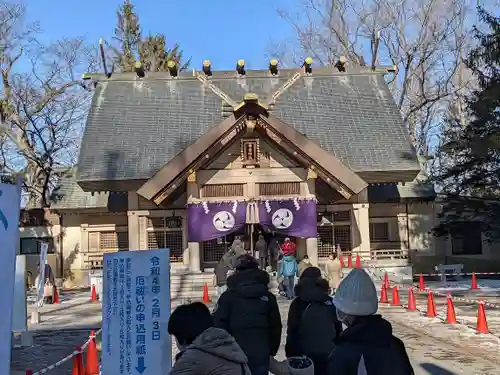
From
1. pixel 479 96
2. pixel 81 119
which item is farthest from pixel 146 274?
pixel 81 119

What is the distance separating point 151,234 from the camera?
27.2 meters

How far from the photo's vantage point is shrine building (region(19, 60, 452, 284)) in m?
24.3

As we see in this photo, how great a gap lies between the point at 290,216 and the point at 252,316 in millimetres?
19092

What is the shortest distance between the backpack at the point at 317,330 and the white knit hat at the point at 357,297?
5.56ft

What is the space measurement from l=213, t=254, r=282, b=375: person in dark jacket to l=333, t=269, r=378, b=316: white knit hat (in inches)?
64.1

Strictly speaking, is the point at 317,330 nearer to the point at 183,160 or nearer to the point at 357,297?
the point at 357,297

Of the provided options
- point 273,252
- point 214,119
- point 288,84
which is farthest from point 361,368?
point 288,84

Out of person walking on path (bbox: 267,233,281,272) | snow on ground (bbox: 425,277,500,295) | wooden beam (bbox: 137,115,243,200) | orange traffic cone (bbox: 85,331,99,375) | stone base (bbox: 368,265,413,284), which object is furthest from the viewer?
person walking on path (bbox: 267,233,281,272)

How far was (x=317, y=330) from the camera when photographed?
5.42 metres

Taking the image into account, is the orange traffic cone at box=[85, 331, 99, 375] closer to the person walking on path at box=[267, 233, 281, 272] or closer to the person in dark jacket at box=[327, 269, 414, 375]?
the person in dark jacket at box=[327, 269, 414, 375]

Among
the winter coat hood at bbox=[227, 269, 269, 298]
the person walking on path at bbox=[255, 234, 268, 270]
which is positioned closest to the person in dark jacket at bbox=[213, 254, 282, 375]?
the winter coat hood at bbox=[227, 269, 269, 298]

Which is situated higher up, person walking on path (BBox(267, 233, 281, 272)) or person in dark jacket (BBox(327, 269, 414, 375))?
person walking on path (BBox(267, 233, 281, 272))

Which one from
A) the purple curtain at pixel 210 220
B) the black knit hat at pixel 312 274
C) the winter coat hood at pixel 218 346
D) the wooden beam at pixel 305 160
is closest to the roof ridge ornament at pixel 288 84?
the wooden beam at pixel 305 160

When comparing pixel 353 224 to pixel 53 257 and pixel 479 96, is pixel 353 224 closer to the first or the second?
pixel 479 96
